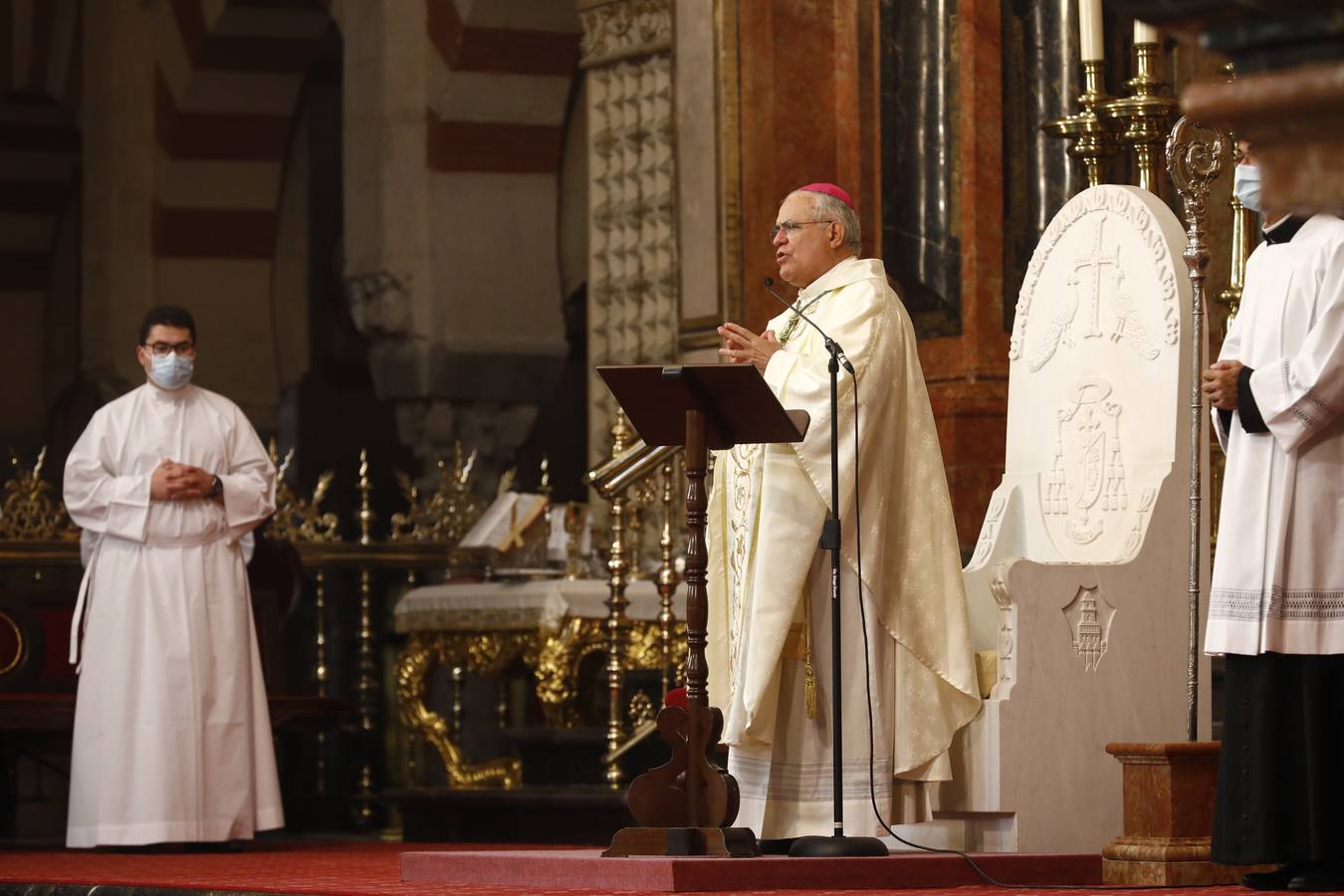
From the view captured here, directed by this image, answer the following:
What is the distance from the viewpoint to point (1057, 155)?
390 inches

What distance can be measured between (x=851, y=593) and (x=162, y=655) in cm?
318

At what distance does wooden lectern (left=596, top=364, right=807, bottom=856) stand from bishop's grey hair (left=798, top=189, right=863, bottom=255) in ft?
3.10

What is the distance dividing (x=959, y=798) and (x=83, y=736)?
11.6 ft

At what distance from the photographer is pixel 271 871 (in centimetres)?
774

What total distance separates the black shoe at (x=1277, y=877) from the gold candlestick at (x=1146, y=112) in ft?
8.55

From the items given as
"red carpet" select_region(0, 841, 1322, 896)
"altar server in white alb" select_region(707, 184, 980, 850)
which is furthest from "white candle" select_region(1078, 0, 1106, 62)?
"red carpet" select_region(0, 841, 1322, 896)

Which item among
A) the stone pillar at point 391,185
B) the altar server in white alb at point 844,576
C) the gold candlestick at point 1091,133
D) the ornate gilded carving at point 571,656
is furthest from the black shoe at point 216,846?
the stone pillar at point 391,185

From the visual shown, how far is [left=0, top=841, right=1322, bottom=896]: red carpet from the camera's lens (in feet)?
20.5

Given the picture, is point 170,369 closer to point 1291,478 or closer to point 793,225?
point 793,225

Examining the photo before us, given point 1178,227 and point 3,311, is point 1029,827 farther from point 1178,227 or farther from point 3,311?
point 3,311

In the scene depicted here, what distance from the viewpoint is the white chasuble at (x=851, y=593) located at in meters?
6.82

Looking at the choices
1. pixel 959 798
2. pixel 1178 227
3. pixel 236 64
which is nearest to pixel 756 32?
pixel 1178 227

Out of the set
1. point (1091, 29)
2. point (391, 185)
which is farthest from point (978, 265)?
point (391, 185)

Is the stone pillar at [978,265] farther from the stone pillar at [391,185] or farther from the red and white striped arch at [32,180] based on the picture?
the red and white striped arch at [32,180]
